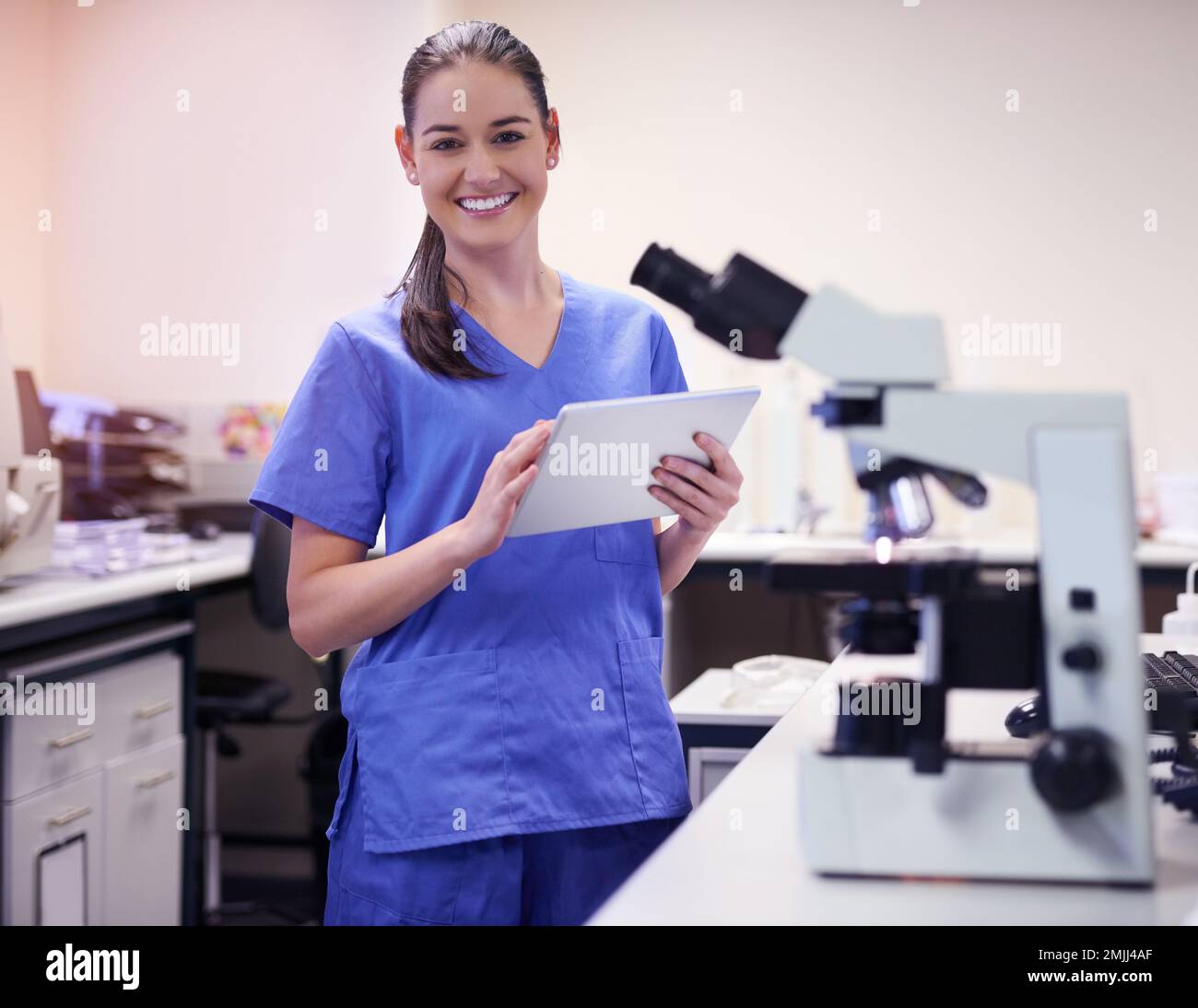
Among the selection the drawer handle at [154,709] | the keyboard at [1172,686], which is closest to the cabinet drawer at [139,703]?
the drawer handle at [154,709]

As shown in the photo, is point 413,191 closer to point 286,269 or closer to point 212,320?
point 286,269

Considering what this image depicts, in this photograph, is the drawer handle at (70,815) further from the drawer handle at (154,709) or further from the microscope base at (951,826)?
the microscope base at (951,826)

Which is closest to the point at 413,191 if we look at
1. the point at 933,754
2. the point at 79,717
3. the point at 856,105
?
the point at 856,105

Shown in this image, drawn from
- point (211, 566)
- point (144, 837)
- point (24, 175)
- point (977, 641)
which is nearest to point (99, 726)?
point (144, 837)

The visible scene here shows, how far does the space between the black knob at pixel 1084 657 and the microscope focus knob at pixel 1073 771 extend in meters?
0.04

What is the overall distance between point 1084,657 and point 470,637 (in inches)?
21.7

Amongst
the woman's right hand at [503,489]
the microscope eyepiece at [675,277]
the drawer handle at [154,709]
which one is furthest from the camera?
the drawer handle at [154,709]

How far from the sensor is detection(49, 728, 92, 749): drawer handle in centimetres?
215

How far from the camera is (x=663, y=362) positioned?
1.36 m

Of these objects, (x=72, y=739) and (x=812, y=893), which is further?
(x=72, y=739)

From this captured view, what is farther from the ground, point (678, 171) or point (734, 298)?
point (678, 171)

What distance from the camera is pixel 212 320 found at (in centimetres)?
363

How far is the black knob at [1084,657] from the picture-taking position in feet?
2.65

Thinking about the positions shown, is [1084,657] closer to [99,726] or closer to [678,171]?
[99,726]
